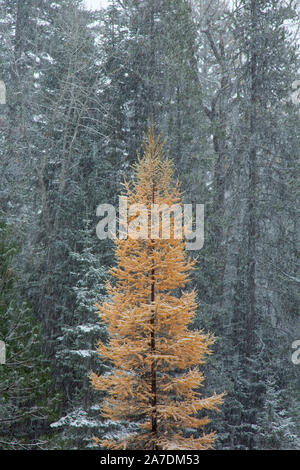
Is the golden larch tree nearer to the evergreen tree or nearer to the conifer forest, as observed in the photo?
the conifer forest

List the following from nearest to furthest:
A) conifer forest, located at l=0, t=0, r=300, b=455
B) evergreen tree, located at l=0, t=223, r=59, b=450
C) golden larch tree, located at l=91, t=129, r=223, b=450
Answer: golden larch tree, located at l=91, t=129, r=223, b=450
evergreen tree, located at l=0, t=223, r=59, b=450
conifer forest, located at l=0, t=0, r=300, b=455

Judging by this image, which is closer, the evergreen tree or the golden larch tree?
the golden larch tree

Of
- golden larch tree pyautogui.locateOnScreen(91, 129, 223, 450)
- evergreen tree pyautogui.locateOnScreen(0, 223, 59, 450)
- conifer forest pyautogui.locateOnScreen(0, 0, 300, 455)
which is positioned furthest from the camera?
conifer forest pyautogui.locateOnScreen(0, 0, 300, 455)

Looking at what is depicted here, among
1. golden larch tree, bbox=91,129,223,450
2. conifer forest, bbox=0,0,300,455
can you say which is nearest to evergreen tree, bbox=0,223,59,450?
conifer forest, bbox=0,0,300,455

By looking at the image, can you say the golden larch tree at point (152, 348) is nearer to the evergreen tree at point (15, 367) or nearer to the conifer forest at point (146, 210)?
the conifer forest at point (146, 210)

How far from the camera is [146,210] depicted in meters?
11.2

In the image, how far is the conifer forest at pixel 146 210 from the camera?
506 inches

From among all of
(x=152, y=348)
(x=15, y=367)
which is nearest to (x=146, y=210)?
(x=152, y=348)

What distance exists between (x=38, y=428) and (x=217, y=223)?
329 inches

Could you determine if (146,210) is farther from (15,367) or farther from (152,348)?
(15,367)

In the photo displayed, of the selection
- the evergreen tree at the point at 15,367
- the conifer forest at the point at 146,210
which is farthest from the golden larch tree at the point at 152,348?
the evergreen tree at the point at 15,367

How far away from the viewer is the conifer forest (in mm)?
12844

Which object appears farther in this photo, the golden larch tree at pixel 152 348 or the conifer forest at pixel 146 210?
the conifer forest at pixel 146 210
